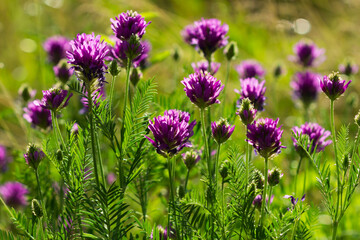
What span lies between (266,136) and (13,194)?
100 centimetres

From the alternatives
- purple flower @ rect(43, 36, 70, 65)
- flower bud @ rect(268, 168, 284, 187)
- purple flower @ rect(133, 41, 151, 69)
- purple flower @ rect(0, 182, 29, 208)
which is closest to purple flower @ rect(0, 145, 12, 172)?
purple flower @ rect(0, 182, 29, 208)

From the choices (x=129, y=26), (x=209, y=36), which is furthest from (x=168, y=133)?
(x=209, y=36)

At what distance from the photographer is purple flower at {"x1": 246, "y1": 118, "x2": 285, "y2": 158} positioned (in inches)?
29.1

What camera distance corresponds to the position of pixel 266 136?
0.74m

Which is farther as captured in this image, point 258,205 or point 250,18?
point 250,18

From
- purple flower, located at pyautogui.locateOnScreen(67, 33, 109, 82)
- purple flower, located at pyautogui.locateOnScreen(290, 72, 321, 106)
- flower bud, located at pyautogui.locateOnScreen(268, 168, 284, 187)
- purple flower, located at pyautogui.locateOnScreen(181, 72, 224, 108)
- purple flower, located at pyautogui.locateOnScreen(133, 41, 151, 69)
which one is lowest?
flower bud, located at pyautogui.locateOnScreen(268, 168, 284, 187)

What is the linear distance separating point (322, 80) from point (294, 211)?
253 mm

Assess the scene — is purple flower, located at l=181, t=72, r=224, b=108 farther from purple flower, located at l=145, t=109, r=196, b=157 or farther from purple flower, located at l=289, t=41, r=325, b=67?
purple flower, located at l=289, t=41, r=325, b=67

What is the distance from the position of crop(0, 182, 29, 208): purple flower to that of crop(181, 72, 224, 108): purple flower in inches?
34.4

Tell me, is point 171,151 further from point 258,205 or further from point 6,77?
point 6,77

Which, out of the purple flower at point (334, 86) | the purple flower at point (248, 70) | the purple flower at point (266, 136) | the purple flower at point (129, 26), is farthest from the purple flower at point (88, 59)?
the purple flower at point (248, 70)

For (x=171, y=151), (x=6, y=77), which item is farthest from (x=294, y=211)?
(x=6, y=77)

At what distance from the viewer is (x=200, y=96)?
771mm

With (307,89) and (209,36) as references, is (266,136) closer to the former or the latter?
(209,36)
